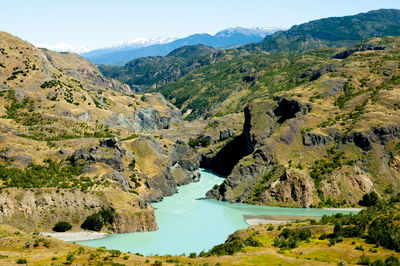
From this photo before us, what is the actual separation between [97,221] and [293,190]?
65733 millimetres

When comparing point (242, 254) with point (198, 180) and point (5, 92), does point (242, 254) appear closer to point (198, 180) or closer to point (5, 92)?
point (198, 180)

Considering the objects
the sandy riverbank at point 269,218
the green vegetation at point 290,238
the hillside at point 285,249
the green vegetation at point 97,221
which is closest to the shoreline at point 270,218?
the sandy riverbank at point 269,218

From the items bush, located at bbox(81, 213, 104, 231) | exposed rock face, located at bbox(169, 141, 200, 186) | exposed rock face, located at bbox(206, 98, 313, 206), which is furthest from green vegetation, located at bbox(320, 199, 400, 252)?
exposed rock face, located at bbox(169, 141, 200, 186)

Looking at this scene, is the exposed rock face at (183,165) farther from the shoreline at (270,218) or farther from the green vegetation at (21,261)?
the green vegetation at (21,261)

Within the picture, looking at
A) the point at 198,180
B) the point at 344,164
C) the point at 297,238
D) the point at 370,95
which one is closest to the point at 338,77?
the point at 370,95

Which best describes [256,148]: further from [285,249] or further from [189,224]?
[285,249]

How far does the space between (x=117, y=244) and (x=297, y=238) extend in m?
43.1

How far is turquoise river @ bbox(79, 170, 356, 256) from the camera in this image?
3878 inches

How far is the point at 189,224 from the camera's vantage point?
119688mm

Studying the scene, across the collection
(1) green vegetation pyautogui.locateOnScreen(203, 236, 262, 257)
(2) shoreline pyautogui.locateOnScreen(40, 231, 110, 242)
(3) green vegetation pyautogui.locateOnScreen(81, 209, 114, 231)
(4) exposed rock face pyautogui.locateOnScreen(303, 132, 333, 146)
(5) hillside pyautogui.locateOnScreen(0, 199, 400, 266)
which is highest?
(4) exposed rock face pyautogui.locateOnScreen(303, 132, 333, 146)

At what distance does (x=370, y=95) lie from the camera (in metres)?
174

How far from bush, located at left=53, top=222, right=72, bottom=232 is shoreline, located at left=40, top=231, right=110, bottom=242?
1.26 m

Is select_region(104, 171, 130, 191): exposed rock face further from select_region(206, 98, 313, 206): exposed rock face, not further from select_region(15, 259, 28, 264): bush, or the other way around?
select_region(15, 259, 28, 264): bush

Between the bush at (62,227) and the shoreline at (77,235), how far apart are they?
1259mm
